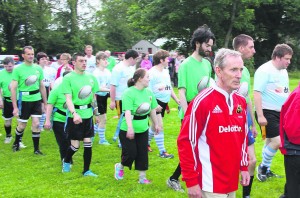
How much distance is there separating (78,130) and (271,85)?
3072 mm

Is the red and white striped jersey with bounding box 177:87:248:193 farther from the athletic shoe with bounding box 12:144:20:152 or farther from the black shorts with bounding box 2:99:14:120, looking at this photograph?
the black shorts with bounding box 2:99:14:120

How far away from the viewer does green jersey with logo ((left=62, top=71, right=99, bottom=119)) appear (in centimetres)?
631

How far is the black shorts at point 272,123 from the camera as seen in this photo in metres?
5.99

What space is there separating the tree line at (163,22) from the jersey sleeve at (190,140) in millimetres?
24657

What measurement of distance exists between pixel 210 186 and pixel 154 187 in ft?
9.96

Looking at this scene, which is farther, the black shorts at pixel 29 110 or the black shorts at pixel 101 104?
the black shorts at pixel 101 104

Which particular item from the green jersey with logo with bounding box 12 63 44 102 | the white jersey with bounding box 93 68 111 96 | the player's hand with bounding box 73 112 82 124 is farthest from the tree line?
the player's hand with bounding box 73 112 82 124

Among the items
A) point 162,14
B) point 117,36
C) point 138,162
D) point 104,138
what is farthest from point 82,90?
point 117,36

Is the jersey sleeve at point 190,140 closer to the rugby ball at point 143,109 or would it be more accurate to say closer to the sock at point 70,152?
the rugby ball at point 143,109

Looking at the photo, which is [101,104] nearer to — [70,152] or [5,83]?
[5,83]

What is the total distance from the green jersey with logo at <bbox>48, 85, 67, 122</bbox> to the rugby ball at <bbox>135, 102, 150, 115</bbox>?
126cm

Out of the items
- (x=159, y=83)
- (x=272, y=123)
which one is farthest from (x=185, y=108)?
(x=159, y=83)

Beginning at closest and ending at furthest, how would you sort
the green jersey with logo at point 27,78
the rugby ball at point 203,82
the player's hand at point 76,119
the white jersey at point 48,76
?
the rugby ball at point 203,82 → the player's hand at point 76,119 → the green jersey with logo at point 27,78 → the white jersey at point 48,76

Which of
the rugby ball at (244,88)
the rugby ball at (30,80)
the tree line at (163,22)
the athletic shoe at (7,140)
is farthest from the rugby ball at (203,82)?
the tree line at (163,22)
